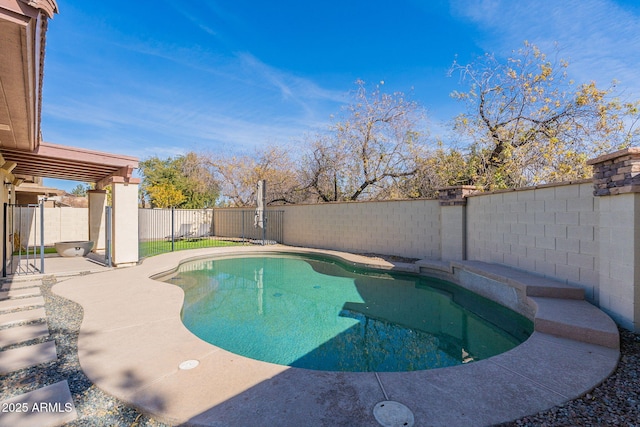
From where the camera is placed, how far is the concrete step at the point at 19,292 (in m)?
4.87

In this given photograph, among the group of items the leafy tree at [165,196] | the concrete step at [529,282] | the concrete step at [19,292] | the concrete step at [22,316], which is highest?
the leafy tree at [165,196]

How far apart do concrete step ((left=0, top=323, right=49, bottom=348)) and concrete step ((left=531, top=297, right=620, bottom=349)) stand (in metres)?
5.97

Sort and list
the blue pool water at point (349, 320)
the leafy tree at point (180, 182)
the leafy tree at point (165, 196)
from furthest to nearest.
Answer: the leafy tree at point (180, 182) < the leafy tree at point (165, 196) < the blue pool water at point (349, 320)

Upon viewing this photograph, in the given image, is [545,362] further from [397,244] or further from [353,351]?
[397,244]

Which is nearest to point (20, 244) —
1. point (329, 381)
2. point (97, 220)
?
point (97, 220)

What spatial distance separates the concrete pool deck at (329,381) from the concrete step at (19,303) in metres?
1.77

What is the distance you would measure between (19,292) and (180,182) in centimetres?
1792

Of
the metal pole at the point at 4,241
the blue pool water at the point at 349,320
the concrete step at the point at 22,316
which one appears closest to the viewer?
the blue pool water at the point at 349,320

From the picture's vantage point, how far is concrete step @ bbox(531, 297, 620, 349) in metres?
2.92

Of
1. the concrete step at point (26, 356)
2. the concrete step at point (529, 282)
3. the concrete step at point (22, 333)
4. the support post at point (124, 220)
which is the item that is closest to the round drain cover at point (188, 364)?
the concrete step at point (26, 356)

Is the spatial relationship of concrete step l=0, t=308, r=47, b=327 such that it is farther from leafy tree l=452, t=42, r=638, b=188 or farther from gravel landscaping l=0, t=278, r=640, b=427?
leafy tree l=452, t=42, r=638, b=188

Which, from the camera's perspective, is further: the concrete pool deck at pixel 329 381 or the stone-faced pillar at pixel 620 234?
the stone-faced pillar at pixel 620 234

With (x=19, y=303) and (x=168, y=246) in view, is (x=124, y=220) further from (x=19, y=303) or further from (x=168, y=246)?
(x=168, y=246)

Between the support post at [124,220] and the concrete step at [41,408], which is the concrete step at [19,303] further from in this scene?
the concrete step at [41,408]
